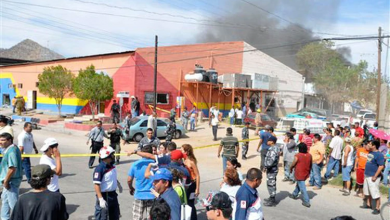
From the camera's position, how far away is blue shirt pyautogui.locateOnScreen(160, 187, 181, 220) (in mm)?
3444

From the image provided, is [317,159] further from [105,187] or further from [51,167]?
[51,167]

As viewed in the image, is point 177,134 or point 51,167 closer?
point 51,167

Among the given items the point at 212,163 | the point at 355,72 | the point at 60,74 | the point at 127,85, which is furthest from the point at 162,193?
the point at 355,72

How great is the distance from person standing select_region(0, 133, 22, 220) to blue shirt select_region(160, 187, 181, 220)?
3102 mm

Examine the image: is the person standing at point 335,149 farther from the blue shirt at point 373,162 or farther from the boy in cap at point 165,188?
the boy in cap at point 165,188

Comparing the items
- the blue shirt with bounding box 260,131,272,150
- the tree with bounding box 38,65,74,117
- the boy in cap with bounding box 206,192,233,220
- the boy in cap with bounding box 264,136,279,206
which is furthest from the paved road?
the tree with bounding box 38,65,74,117

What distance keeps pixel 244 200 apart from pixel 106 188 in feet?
7.16

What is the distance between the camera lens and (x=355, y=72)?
4603 centimetres

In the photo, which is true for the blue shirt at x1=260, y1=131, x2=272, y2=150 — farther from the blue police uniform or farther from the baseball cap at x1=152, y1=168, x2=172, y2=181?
the baseball cap at x1=152, y1=168, x2=172, y2=181

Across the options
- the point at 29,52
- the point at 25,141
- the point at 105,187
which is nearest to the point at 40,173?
the point at 105,187

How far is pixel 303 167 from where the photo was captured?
25.1 ft

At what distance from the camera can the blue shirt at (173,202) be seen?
344cm

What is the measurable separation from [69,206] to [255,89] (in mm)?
22612

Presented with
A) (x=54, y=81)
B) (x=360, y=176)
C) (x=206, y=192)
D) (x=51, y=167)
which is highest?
(x=54, y=81)
